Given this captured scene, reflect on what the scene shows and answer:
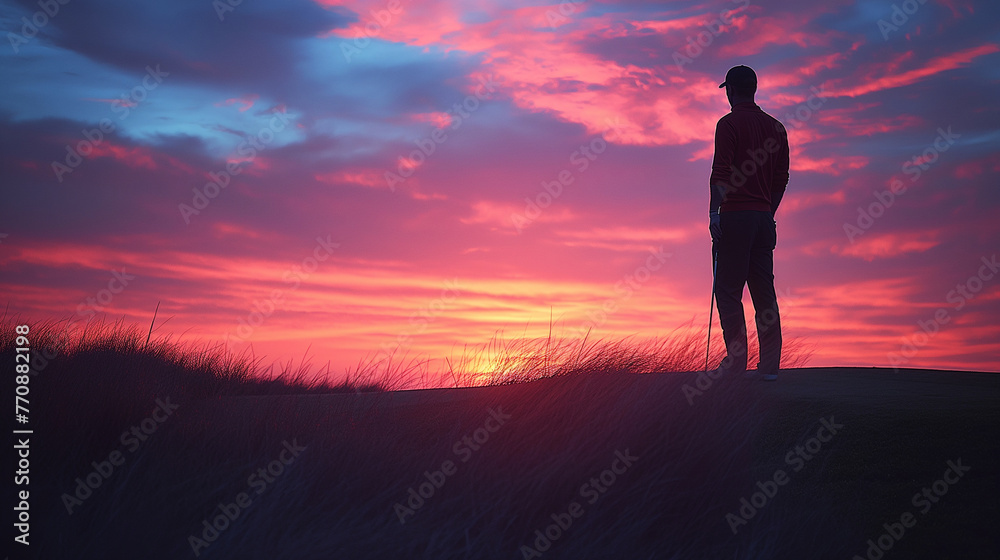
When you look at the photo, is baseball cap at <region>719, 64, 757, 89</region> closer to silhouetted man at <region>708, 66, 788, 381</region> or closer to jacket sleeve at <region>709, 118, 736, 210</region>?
silhouetted man at <region>708, 66, 788, 381</region>

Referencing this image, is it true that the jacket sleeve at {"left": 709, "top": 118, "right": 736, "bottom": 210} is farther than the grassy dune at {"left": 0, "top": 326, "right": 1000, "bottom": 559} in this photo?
Yes

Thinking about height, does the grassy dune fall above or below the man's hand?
below

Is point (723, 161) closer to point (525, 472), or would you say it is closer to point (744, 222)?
point (744, 222)

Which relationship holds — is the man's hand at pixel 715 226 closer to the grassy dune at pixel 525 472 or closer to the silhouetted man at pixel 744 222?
the silhouetted man at pixel 744 222

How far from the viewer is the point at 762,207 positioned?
17.4 feet

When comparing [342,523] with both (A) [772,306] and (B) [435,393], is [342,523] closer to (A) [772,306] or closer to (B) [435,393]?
(B) [435,393]

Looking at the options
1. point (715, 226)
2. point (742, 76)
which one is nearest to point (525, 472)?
point (715, 226)

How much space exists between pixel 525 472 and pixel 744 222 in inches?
99.9

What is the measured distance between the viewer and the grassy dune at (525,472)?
3.46m

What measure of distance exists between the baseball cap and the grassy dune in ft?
7.36

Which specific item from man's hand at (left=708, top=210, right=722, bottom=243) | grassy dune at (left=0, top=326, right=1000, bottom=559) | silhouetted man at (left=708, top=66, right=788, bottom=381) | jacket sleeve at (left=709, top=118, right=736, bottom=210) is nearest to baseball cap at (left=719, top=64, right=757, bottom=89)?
silhouetted man at (left=708, top=66, right=788, bottom=381)

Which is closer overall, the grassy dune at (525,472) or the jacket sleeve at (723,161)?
the grassy dune at (525,472)

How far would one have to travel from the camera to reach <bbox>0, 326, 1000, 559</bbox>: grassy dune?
3.46 meters

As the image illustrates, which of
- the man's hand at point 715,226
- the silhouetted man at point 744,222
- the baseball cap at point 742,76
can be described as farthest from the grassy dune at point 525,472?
the baseball cap at point 742,76
